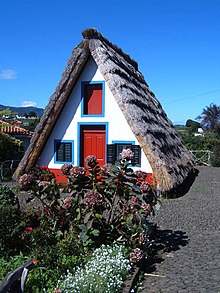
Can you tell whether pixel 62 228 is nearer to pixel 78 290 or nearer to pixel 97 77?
pixel 78 290

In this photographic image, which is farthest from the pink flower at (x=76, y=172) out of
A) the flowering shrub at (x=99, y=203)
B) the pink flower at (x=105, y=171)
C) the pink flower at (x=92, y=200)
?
the pink flower at (x=105, y=171)

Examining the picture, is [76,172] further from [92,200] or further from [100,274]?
[100,274]

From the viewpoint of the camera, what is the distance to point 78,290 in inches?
170

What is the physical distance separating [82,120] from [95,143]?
982 millimetres

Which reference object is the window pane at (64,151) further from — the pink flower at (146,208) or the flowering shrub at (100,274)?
the flowering shrub at (100,274)

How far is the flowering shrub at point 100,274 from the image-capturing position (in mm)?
4379

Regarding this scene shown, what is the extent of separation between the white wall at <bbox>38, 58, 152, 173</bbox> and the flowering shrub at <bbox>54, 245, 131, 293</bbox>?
8.02m

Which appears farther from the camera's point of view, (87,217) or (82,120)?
(82,120)

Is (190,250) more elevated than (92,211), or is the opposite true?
(92,211)

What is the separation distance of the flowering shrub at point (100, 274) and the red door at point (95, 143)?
9027 mm

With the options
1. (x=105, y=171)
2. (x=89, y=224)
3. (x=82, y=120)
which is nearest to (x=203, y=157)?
(x=82, y=120)

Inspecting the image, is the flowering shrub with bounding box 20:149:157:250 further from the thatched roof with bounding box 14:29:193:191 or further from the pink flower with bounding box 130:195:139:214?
the thatched roof with bounding box 14:29:193:191

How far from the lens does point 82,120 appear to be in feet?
47.5

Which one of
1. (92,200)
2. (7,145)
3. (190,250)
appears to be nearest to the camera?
(92,200)
